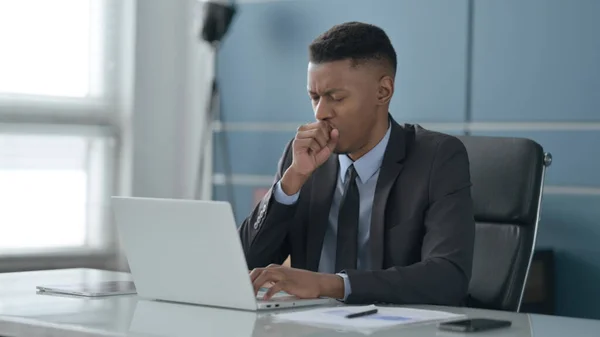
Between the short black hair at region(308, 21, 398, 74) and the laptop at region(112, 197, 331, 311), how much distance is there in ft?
2.12

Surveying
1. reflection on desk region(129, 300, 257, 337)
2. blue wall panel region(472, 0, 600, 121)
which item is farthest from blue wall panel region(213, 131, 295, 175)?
reflection on desk region(129, 300, 257, 337)

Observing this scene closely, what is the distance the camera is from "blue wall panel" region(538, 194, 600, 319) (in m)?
3.35

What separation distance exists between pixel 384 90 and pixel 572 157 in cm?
125

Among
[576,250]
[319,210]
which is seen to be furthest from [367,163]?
[576,250]

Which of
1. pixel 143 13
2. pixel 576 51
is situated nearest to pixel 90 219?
pixel 143 13

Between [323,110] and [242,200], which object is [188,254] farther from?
[242,200]

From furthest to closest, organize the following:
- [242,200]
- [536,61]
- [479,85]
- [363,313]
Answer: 1. [242,200]
2. [479,85]
3. [536,61]
4. [363,313]

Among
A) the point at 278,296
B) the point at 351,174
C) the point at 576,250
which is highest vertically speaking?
the point at 351,174

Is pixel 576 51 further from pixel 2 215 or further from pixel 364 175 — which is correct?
pixel 2 215

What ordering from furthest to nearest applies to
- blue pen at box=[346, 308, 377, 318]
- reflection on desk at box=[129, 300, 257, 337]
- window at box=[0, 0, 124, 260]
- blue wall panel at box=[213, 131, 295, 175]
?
blue wall panel at box=[213, 131, 295, 175], window at box=[0, 0, 124, 260], blue pen at box=[346, 308, 377, 318], reflection on desk at box=[129, 300, 257, 337]

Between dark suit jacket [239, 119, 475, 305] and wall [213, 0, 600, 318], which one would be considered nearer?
dark suit jacket [239, 119, 475, 305]

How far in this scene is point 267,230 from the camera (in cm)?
234

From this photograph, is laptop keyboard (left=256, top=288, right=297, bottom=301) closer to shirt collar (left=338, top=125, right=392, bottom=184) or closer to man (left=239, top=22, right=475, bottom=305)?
man (left=239, top=22, right=475, bottom=305)

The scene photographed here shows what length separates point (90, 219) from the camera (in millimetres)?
4367
